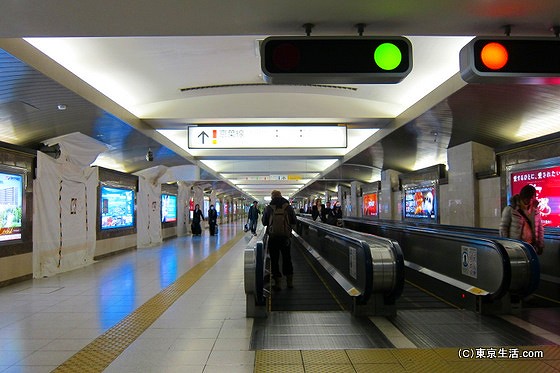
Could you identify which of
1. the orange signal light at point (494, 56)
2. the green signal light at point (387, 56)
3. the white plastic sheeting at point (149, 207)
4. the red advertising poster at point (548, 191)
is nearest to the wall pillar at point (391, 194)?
the red advertising poster at point (548, 191)

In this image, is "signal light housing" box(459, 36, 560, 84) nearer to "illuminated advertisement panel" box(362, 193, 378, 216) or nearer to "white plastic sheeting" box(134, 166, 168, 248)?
"white plastic sheeting" box(134, 166, 168, 248)

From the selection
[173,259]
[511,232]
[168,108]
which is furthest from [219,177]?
[511,232]

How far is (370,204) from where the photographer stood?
857 inches

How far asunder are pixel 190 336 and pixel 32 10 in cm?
353

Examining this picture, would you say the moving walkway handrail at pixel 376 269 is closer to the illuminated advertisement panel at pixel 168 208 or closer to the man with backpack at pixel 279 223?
the man with backpack at pixel 279 223

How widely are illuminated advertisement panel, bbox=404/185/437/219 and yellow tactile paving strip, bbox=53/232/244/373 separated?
30.3ft

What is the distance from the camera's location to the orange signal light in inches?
128

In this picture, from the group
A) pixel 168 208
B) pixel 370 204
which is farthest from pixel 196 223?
pixel 370 204

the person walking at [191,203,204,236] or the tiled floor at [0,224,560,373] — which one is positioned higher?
the person walking at [191,203,204,236]

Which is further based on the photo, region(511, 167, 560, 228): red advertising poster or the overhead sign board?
the overhead sign board

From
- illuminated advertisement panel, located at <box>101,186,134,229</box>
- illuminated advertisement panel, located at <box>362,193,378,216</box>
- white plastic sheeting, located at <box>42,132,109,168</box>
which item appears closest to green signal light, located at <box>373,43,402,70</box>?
white plastic sheeting, located at <box>42,132,109,168</box>

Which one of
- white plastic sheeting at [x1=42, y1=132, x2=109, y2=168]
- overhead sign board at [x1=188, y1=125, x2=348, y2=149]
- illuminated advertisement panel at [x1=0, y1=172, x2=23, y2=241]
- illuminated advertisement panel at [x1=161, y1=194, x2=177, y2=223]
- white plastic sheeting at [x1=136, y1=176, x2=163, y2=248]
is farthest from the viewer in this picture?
illuminated advertisement panel at [x1=161, y1=194, x2=177, y2=223]

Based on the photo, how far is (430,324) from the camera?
4.91 m

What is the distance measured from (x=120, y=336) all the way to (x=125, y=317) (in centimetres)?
87
